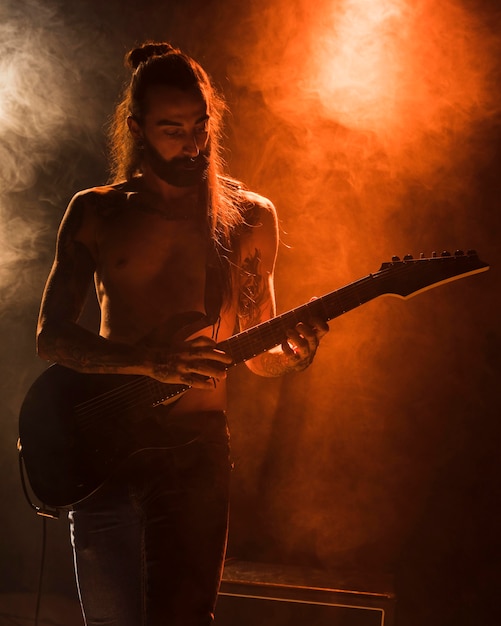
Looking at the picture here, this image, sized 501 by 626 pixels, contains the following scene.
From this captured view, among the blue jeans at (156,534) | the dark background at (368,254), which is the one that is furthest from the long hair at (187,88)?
the dark background at (368,254)

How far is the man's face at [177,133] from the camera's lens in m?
2.38

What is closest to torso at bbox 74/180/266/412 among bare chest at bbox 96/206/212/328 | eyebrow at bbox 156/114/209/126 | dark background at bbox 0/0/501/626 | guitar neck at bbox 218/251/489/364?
bare chest at bbox 96/206/212/328

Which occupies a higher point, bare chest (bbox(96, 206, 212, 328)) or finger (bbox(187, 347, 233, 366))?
bare chest (bbox(96, 206, 212, 328))

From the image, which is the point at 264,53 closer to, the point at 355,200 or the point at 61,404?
the point at 355,200

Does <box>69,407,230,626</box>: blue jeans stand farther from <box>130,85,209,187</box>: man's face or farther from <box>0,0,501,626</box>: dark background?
<box>0,0,501,626</box>: dark background

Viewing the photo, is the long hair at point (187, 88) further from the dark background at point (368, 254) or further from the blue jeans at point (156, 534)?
the dark background at point (368, 254)

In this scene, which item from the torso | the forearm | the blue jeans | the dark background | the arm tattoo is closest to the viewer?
the blue jeans

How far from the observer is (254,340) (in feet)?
7.59

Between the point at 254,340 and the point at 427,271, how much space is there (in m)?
0.62

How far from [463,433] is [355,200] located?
1.25m

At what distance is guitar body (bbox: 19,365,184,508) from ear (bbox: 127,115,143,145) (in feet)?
2.84

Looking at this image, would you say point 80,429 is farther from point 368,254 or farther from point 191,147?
point 368,254

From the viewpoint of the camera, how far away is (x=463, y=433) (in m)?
3.43

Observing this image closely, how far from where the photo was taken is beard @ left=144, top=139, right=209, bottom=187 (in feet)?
7.86
